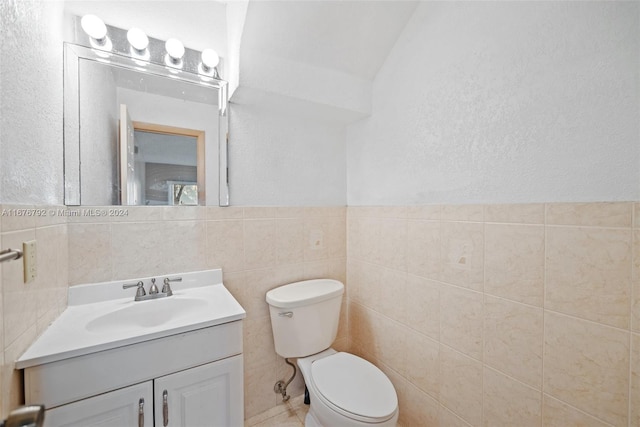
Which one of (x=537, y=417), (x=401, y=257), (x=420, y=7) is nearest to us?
(x=537, y=417)

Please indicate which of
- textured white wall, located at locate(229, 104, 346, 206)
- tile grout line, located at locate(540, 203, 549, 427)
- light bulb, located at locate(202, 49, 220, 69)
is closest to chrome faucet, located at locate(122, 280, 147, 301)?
textured white wall, located at locate(229, 104, 346, 206)

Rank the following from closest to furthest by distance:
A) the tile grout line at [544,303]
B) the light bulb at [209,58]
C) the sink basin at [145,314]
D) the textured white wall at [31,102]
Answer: the textured white wall at [31,102] < the tile grout line at [544,303] < the sink basin at [145,314] < the light bulb at [209,58]

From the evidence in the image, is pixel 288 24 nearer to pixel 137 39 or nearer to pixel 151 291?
pixel 137 39

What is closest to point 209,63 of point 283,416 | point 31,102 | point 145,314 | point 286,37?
point 286,37

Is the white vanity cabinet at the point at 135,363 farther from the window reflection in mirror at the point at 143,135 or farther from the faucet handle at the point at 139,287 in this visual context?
the window reflection in mirror at the point at 143,135

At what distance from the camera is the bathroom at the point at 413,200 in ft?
2.64

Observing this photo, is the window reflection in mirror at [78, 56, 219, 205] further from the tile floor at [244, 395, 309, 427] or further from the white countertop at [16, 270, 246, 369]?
the tile floor at [244, 395, 309, 427]

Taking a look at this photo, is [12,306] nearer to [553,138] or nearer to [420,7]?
[553,138]

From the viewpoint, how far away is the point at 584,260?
0.85 m

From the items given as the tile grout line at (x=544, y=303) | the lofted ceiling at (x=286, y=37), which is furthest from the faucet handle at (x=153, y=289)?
the tile grout line at (x=544, y=303)

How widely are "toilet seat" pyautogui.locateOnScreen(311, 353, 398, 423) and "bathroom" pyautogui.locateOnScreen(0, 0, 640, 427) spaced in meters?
0.26

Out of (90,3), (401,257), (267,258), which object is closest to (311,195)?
(267,258)

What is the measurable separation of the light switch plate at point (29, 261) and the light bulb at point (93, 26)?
3.22 ft

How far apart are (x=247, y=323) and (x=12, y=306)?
39.3 inches
